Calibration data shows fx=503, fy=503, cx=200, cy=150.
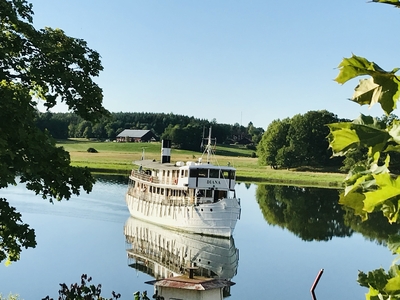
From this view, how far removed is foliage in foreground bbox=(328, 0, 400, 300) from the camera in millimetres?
1239

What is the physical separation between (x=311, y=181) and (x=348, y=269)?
48.0m

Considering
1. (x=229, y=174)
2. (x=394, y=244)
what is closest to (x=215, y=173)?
(x=229, y=174)

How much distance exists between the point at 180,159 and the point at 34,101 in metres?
81.4

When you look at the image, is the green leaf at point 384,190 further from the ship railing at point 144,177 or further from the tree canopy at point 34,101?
the ship railing at point 144,177

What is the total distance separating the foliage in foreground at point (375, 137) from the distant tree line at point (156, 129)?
338 feet

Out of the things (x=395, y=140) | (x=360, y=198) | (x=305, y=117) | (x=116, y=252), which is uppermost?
(x=305, y=117)

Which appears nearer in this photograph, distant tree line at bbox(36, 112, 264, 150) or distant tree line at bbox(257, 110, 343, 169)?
distant tree line at bbox(257, 110, 343, 169)

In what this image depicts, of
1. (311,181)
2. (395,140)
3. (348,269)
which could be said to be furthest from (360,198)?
(311,181)

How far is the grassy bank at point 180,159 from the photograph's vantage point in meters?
75.1

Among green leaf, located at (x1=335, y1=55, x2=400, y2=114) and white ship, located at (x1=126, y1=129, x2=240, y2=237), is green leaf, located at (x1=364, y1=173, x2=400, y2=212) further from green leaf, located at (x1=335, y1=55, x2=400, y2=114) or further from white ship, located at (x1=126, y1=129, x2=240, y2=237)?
white ship, located at (x1=126, y1=129, x2=240, y2=237)

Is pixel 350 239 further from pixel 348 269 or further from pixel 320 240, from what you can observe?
pixel 348 269

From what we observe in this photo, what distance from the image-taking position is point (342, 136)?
1283 millimetres

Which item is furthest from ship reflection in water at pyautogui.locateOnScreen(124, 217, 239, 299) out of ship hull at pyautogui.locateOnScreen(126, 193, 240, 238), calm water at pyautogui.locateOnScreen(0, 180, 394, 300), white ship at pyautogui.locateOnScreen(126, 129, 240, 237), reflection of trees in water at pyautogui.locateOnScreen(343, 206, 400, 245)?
reflection of trees in water at pyautogui.locateOnScreen(343, 206, 400, 245)

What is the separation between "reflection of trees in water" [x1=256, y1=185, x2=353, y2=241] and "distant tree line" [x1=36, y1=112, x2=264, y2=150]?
44.3 metres
